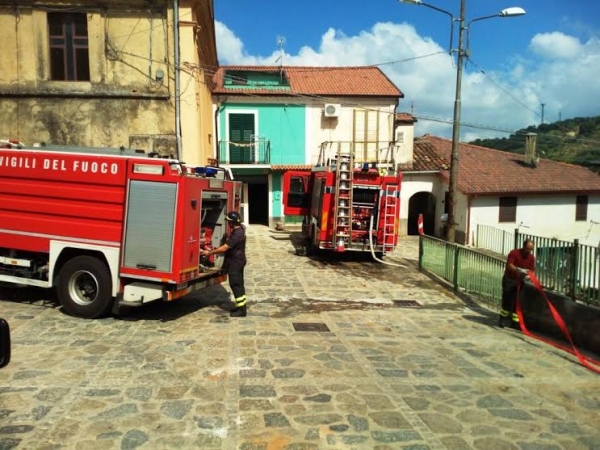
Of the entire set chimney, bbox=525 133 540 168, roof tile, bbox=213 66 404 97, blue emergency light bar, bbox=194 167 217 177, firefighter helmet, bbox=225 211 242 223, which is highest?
roof tile, bbox=213 66 404 97

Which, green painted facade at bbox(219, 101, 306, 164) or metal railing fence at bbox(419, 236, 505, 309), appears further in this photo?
green painted facade at bbox(219, 101, 306, 164)

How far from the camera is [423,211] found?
88.7 ft

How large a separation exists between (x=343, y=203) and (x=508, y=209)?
13169mm

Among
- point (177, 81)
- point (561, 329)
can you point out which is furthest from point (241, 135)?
point (561, 329)

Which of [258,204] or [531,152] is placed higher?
[531,152]

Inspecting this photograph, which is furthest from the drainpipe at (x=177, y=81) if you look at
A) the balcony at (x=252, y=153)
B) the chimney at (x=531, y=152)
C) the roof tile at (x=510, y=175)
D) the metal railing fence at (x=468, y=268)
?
the chimney at (x=531, y=152)

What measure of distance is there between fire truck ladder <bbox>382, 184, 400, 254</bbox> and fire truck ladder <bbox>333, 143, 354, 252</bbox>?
105 cm

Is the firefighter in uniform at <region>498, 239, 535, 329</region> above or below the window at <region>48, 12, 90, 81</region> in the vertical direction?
below

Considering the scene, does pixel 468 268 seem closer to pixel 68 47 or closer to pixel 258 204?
pixel 68 47

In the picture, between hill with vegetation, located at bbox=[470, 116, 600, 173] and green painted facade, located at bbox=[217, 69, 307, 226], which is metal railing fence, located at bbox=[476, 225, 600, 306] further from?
hill with vegetation, located at bbox=[470, 116, 600, 173]

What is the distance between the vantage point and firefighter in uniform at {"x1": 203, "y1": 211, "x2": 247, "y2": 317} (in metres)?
8.08

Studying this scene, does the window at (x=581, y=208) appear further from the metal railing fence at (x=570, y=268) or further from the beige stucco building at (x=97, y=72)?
the beige stucco building at (x=97, y=72)

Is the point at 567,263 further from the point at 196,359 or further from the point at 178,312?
the point at 178,312

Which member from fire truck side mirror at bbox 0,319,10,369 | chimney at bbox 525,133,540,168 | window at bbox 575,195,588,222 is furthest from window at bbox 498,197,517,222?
fire truck side mirror at bbox 0,319,10,369
